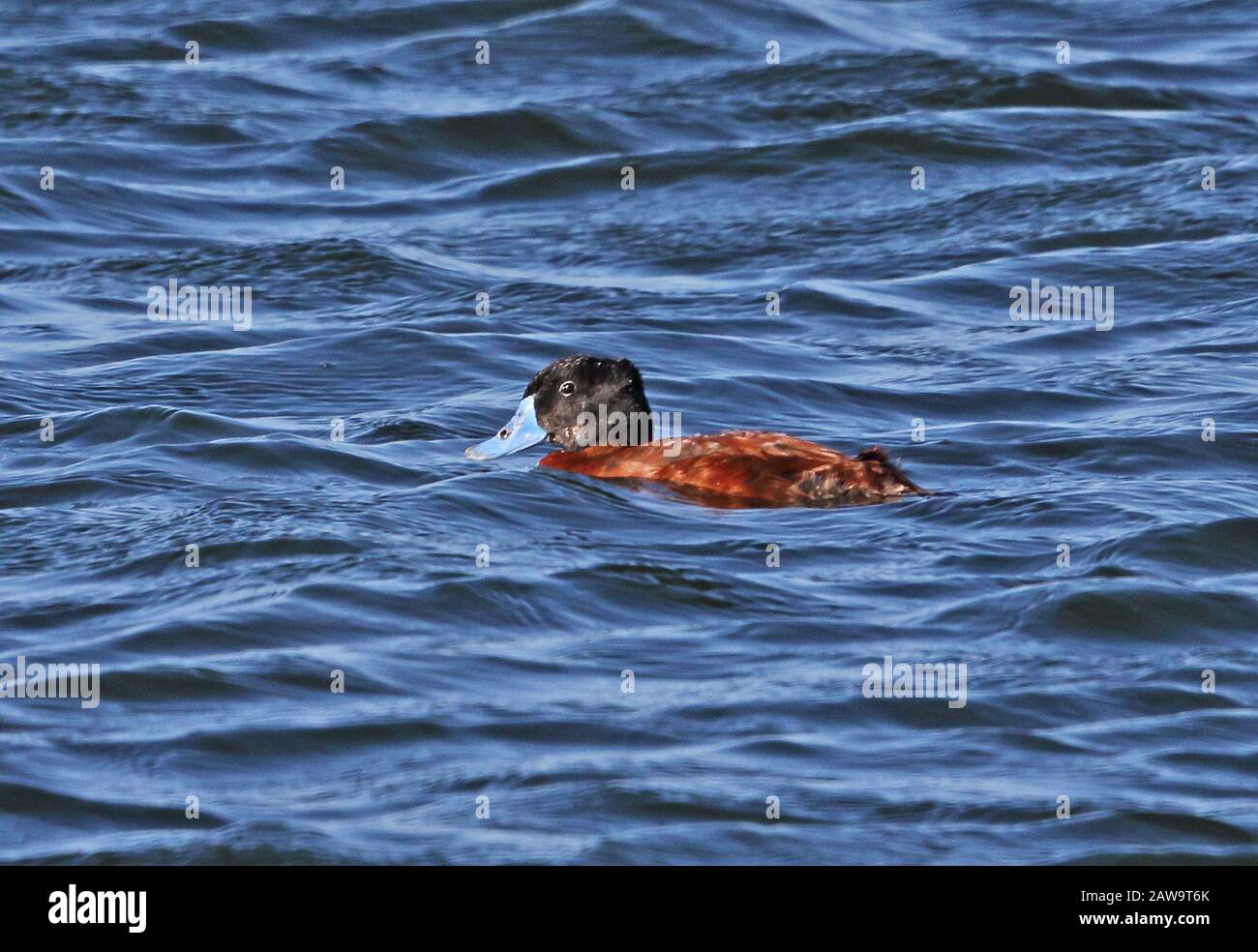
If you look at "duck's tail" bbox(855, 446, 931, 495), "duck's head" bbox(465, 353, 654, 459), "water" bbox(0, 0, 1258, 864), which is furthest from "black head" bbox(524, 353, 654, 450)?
"duck's tail" bbox(855, 446, 931, 495)

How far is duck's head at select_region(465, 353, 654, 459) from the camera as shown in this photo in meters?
11.1

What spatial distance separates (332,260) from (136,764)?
320 inches

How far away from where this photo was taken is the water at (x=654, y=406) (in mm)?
7219

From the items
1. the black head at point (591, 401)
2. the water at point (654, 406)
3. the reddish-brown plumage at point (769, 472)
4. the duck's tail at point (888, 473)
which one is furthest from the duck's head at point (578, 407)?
the duck's tail at point (888, 473)

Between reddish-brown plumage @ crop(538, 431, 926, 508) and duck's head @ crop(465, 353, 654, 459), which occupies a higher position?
duck's head @ crop(465, 353, 654, 459)

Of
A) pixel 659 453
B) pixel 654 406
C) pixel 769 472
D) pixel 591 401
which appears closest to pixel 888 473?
pixel 769 472

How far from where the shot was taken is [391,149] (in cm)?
1762

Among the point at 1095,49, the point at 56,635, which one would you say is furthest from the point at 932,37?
the point at 56,635

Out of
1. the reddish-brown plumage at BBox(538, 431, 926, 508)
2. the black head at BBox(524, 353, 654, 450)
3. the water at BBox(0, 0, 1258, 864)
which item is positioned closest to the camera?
the water at BBox(0, 0, 1258, 864)

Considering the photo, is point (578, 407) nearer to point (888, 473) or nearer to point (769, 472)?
point (769, 472)

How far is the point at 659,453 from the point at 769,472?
0.73 meters

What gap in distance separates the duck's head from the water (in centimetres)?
36

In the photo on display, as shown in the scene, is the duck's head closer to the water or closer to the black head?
the black head

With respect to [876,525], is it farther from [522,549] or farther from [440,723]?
[440,723]
